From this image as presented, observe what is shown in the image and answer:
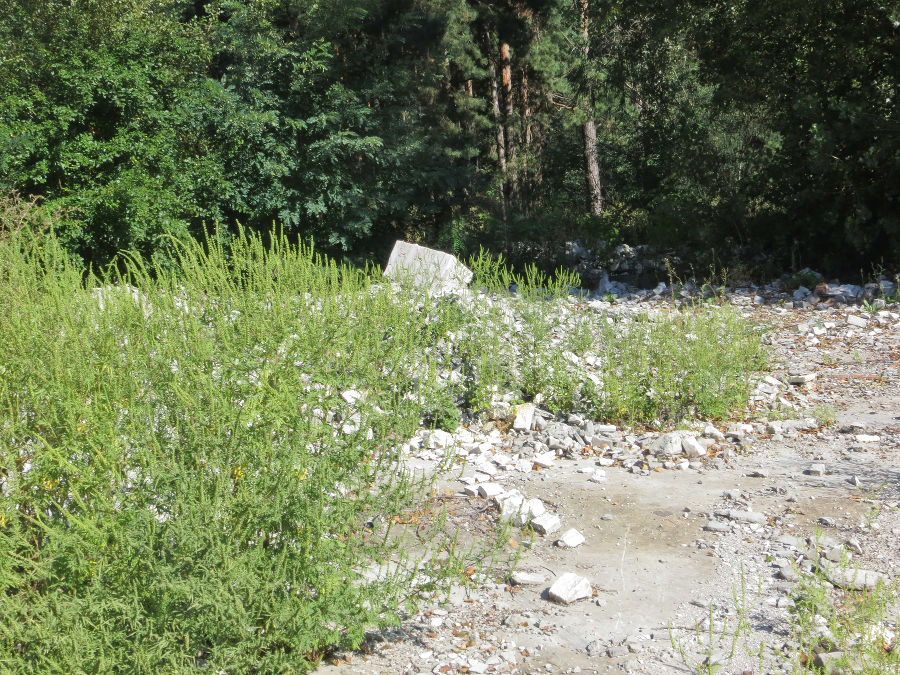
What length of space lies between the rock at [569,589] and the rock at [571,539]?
0.40 m

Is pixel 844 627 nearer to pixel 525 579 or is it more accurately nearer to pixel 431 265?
pixel 525 579

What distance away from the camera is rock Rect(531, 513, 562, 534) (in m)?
3.78

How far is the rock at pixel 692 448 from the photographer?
16.0 ft

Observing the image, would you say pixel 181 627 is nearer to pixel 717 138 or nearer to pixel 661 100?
pixel 717 138

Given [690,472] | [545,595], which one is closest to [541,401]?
[690,472]

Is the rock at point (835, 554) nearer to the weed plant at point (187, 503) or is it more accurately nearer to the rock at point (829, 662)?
the rock at point (829, 662)

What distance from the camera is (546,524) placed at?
379 centimetres

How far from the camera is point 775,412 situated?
18.3 feet

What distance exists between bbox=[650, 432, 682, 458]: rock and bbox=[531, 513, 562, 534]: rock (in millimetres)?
1270

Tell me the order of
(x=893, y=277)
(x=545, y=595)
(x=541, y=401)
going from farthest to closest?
1. (x=893, y=277)
2. (x=541, y=401)
3. (x=545, y=595)

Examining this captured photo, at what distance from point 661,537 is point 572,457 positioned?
3.93ft

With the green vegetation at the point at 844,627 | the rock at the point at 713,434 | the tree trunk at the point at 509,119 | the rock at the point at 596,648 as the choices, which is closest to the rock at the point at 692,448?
the rock at the point at 713,434

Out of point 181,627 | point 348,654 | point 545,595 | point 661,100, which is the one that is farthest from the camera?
point 661,100

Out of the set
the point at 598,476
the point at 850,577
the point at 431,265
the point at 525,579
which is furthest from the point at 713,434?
the point at 431,265
